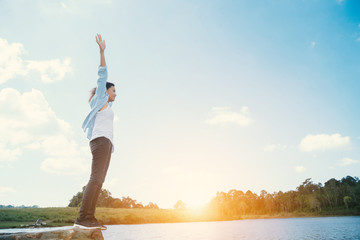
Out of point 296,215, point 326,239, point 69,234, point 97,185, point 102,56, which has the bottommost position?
point 296,215

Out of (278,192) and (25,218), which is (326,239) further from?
(278,192)

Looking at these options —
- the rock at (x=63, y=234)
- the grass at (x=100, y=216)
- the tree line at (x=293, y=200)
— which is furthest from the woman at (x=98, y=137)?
the tree line at (x=293, y=200)

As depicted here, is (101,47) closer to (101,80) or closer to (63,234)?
(101,80)

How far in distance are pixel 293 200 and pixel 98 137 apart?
5276 inches

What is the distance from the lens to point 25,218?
42312mm

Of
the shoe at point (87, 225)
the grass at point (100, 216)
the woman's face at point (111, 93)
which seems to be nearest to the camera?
the shoe at point (87, 225)

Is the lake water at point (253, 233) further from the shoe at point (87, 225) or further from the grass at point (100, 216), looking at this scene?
the shoe at point (87, 225)

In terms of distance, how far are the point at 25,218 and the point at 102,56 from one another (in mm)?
51577

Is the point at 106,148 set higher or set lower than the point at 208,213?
higher

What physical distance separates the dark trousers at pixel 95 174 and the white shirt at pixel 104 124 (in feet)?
0.29

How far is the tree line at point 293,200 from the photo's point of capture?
326 ft

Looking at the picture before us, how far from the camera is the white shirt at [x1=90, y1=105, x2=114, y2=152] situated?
12.6ft

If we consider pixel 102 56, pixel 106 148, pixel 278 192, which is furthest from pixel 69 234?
pixel 278 192

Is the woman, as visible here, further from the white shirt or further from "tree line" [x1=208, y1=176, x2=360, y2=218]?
"tree line" [x1=208, y1=176, x2=360, y2=218]
